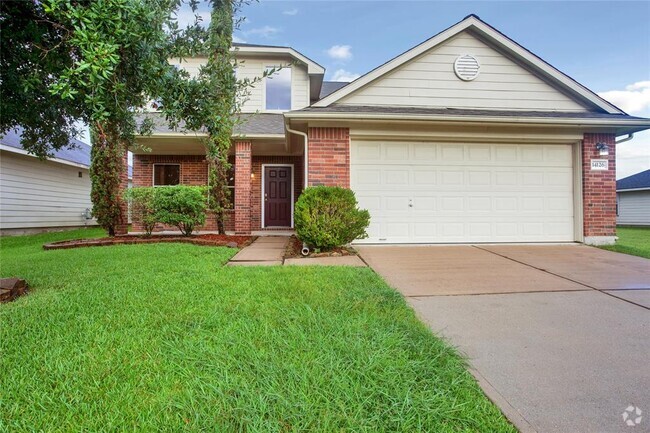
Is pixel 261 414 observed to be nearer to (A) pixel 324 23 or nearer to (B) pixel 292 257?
(B) pixel 292 257

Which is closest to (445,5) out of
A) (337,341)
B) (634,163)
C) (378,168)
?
(378,168)

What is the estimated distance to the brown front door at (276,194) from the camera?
38.2ft

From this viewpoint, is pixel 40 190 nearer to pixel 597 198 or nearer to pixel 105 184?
pixel 105 184

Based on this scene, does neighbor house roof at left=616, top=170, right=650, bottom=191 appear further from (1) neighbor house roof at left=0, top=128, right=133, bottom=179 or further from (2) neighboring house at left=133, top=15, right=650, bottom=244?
(1) neighbor house roof at left=0, top=128, right=133, bottom=179

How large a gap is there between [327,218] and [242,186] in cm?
493

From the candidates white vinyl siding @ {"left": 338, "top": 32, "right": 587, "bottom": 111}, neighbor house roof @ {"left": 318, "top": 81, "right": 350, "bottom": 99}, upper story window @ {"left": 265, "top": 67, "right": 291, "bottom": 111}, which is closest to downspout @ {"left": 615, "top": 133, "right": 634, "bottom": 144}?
white vinyl siding @ {"left": 338, "top": 32, "right": 587, "bottom": 111}

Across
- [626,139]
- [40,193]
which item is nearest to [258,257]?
[626,139]

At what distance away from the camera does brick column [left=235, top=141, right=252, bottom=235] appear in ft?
32.7

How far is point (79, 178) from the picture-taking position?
14.7 meters

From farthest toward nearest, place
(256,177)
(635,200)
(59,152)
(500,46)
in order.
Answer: (635,200) → (59,152) → (256,177) → (500,46)

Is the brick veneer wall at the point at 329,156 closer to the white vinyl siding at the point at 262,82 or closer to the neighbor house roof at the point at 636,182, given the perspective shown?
the white vinyl siding at the point at 262,82

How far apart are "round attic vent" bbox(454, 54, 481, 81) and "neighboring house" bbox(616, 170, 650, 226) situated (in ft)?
64.3

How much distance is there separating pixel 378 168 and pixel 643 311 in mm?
4752

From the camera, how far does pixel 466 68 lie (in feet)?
24.6
